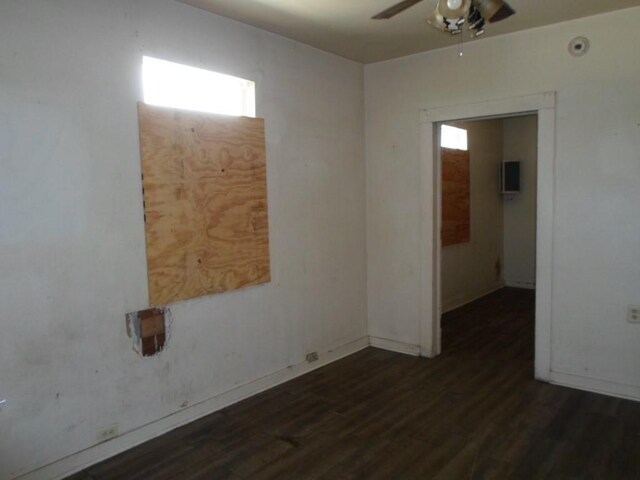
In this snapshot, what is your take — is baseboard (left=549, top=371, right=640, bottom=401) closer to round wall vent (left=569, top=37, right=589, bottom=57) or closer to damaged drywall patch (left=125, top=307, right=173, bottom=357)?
round wall vent (left=569, top=37, right=589, bottom=57)

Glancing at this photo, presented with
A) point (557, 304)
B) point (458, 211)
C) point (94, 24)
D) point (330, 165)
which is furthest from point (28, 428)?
point (458, 211)

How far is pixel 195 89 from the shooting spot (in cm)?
310

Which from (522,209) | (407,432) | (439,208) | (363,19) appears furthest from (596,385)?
(522,209)

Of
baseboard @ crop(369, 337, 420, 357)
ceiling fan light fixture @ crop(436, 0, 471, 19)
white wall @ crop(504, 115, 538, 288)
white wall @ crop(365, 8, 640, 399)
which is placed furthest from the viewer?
white wall @ crop(504, 115, 538, 288)

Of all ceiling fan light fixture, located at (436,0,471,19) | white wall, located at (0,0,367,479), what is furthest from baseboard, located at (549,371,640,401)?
ceiling fan light fixture, located at (436,0,471,19)

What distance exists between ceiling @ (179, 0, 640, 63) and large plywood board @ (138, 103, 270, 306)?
2.31ft

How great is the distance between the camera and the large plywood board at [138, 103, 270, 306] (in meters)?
2.86

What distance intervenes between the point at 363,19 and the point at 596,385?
314cm

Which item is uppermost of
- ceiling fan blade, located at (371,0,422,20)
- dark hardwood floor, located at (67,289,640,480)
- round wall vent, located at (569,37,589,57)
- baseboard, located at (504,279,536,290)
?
round wall vent, located at (569,37,589,57)

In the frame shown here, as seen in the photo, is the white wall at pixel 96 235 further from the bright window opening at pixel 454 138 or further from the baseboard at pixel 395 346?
the bright window opening at pixel 454 138

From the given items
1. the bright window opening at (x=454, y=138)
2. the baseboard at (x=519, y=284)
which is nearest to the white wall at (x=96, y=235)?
the bright window opening at (x=454, y=138)

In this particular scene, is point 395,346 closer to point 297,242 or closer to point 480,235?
point 297,242

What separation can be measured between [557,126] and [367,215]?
181cm

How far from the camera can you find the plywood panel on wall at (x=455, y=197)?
A: 225 inches
